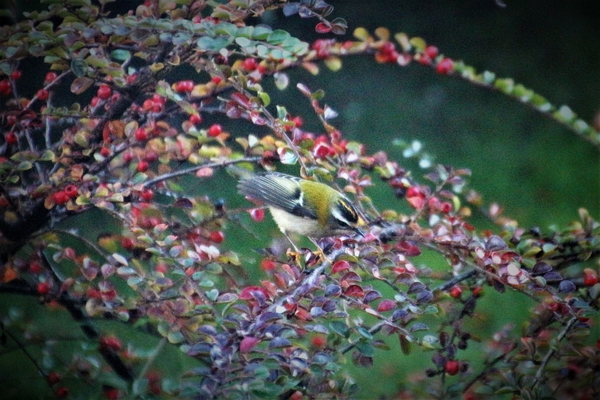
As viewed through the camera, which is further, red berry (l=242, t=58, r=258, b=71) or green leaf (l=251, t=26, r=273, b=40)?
red berry (l=242, t=58, r=258, b=71)

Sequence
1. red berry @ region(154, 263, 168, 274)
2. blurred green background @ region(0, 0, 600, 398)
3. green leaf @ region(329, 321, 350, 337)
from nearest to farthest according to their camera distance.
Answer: green leaf @ region(329, 321, 350, 337) < red berry @ region(154, 263, 168, 274) < blurred green background @ region(0, 0, 600, 398)

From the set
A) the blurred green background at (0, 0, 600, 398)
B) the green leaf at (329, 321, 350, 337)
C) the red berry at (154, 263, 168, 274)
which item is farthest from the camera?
the blurred green background at (0, 0, 600, 398)

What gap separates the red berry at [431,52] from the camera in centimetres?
160

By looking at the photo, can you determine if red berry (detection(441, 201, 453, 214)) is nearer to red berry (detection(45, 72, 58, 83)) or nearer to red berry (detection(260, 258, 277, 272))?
red berry (detection(260, 258, 277, 272))

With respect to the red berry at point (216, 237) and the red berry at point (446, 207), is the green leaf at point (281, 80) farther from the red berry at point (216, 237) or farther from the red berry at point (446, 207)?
the red berry at point (446, 207)

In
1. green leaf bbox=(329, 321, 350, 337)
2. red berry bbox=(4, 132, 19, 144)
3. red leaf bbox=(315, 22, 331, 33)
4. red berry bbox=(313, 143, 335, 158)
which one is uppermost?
red leaf bbox=(315, 22, 331, 33)

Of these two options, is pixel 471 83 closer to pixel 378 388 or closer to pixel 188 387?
pixel 378 388

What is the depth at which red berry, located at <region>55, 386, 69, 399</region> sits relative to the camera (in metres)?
1.47

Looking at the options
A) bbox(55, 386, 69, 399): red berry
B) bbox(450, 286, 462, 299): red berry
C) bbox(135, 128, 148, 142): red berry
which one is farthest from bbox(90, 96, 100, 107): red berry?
bbox(450, 286, 462, 299): red berry

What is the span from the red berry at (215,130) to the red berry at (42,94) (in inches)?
15.4

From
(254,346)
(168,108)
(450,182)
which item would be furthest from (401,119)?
(254,346)

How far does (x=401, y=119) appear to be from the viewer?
161cm

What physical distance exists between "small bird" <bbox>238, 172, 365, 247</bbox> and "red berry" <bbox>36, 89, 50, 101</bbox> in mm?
504

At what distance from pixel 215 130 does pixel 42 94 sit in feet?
1.37
